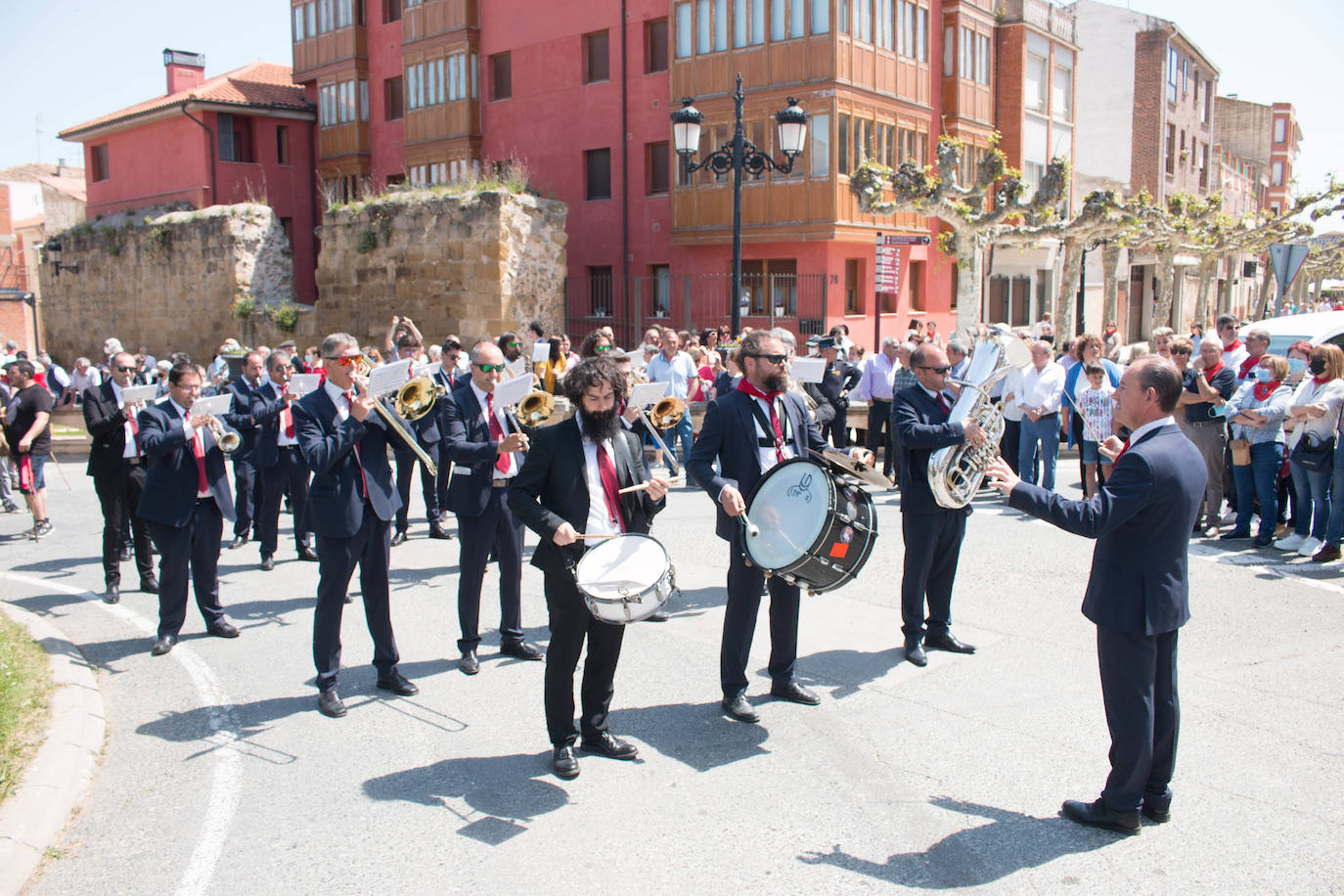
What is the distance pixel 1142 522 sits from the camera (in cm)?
407

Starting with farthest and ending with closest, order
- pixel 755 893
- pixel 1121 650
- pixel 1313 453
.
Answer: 1. pixel 1313 453
2. pixel 1121 650
3. pixel 755 893

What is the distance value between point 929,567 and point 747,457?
5.53ft

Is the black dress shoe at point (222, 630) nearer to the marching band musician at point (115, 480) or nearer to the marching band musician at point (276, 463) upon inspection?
the marching band musician at point (115, 480)

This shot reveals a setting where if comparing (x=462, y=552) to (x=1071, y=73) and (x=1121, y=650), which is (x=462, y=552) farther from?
(x=1071, y=73)

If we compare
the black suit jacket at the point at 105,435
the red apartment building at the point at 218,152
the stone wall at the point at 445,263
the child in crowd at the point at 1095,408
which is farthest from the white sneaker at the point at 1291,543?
the red apartment building at the point at 218,152

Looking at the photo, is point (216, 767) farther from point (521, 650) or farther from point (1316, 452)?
point (1316, 452)

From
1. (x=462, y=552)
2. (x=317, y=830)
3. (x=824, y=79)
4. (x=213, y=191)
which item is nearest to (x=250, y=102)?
(x=213, y=191)

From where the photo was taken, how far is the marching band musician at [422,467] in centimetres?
850

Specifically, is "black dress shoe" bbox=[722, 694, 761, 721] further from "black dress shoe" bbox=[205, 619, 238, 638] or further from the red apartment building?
the red apartment building

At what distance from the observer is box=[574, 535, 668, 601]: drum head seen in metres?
4.52

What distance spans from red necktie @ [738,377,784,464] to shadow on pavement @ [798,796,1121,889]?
6.89ft

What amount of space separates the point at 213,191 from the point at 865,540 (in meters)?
33.6

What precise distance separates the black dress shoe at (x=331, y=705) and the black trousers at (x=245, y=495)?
405 centimetres

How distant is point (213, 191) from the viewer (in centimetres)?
3328
